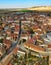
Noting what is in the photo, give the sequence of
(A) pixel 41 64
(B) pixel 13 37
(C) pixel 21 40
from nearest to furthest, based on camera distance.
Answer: (A) pixel 41 64, (C) pixel 21 40, (B) pixel 13 37

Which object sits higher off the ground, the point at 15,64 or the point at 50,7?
the point at 15,64

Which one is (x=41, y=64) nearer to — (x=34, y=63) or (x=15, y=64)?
(x=34, y=63)

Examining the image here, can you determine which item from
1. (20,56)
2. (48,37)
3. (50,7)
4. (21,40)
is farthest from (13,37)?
(50,7)

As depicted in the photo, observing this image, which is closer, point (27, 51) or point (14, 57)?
point (14, 57)

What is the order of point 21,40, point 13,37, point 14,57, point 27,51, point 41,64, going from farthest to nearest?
point 13,37
point 21,40
point 27,51
point 14,57
point 41,64

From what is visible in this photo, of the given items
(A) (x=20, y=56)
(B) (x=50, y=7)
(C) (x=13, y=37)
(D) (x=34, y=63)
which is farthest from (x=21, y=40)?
(B) (x=50, y=7)

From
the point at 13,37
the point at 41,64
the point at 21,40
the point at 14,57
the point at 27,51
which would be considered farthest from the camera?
the point at 13,37

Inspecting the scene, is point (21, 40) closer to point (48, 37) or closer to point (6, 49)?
point (48, 37)

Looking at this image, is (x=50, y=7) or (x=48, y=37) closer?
(x=48, y=37)

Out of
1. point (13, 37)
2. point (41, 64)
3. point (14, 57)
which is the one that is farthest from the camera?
point (13, 37)
